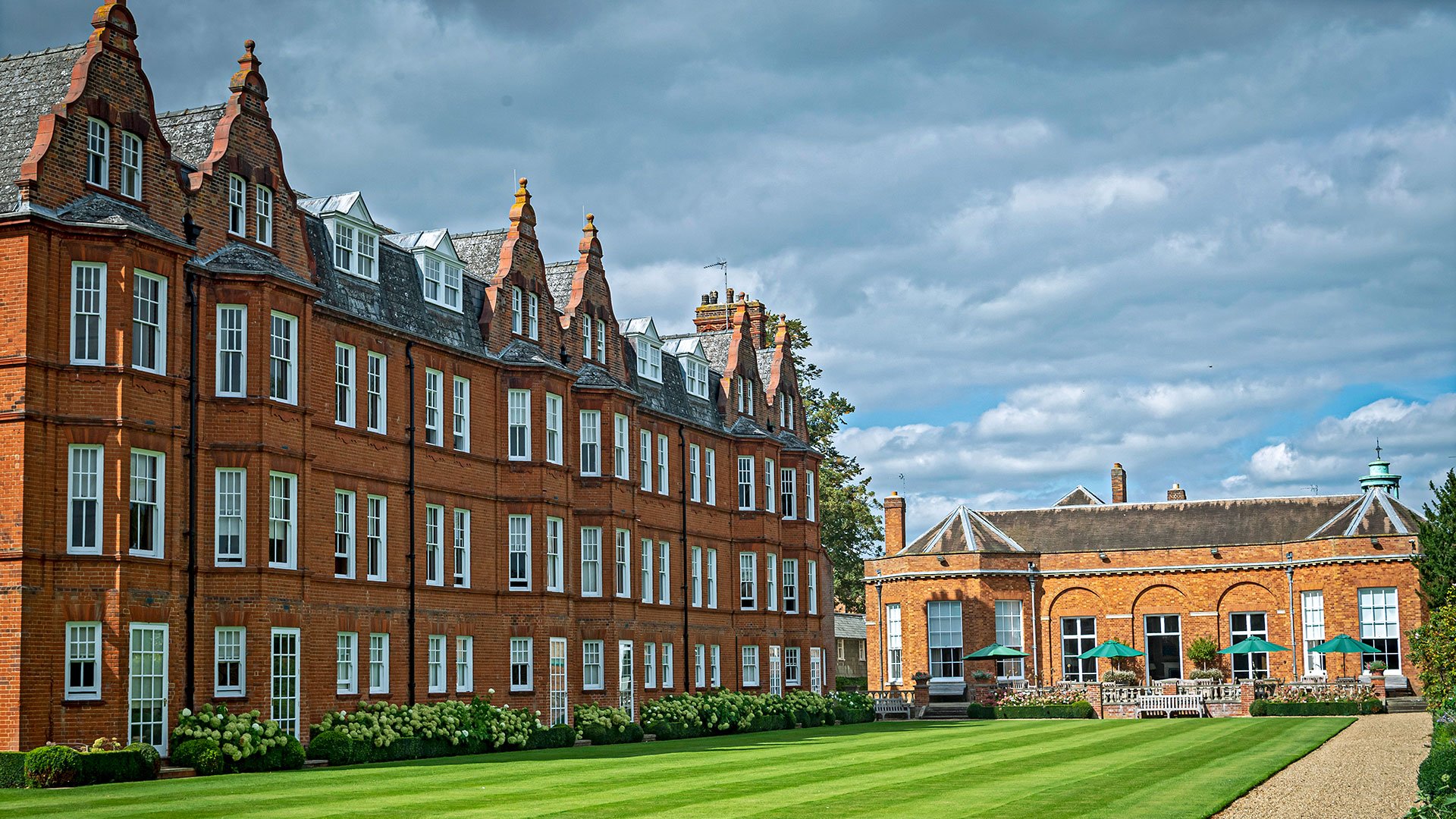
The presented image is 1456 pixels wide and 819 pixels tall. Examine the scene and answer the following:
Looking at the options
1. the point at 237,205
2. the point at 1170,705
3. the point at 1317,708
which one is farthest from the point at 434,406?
the point at 1317,708

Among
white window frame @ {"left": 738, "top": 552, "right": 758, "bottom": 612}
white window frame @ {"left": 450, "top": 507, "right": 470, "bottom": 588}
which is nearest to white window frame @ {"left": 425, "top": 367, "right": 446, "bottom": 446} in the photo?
white window frame @ {"left": 450, "top": 507, "right": 470, "bottom": 588}

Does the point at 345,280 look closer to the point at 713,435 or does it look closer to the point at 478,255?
the point at 478,255

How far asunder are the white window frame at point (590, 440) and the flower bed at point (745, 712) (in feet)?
23.7

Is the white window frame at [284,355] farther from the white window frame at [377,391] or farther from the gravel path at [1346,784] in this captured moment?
the gravel path at [1346,784]

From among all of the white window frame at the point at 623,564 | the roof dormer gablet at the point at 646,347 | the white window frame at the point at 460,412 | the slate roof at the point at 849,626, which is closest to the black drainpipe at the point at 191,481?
the white window frame at the point at 460,412

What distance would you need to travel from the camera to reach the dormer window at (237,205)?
32750mm

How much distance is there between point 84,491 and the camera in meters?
28.3

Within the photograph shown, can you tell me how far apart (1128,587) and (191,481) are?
4758cm

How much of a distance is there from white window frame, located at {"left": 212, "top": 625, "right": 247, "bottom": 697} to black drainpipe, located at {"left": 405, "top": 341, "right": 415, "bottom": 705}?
656cm

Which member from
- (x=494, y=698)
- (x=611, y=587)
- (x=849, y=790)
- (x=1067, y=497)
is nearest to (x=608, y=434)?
(x=611, y=587)

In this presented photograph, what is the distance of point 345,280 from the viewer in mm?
36688

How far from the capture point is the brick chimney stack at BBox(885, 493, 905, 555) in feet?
240

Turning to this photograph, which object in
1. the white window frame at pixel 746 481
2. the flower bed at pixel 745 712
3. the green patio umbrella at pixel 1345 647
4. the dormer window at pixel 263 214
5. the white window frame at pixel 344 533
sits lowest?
the flower bed at pixel 745 712

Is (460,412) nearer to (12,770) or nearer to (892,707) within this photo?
(12,770)
